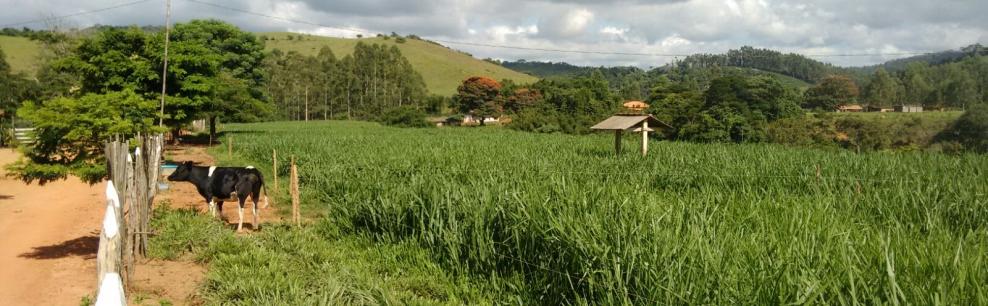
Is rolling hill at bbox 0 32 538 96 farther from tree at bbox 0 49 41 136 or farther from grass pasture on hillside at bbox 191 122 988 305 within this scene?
grass pasture on hillside at bbox 191 122 988 305

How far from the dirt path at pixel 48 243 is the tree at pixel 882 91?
3606 inches

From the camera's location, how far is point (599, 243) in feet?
17.8

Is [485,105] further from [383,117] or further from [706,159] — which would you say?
[706,159]

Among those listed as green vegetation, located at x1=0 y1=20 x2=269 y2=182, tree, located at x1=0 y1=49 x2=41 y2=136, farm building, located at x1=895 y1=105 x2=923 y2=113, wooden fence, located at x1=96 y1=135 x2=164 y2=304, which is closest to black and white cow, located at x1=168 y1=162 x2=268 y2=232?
green vegetation, located at x1=0 y1=20 x2=269 y2=182

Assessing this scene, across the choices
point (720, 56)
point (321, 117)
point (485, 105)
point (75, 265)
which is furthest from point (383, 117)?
point (720, 56)

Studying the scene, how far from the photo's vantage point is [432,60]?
128m

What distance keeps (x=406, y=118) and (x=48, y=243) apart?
5242 centimetres

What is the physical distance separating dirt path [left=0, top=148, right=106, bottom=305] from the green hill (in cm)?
9372

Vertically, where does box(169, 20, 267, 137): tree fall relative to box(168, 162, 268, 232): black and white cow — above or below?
above

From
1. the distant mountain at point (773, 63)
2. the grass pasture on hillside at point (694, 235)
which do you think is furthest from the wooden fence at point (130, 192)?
the distant mountain at point (773, 63)

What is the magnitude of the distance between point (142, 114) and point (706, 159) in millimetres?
12797

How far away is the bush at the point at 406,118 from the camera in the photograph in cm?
6053

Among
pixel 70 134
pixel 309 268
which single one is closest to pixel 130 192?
pixel 70 134

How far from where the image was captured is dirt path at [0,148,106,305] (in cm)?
689
